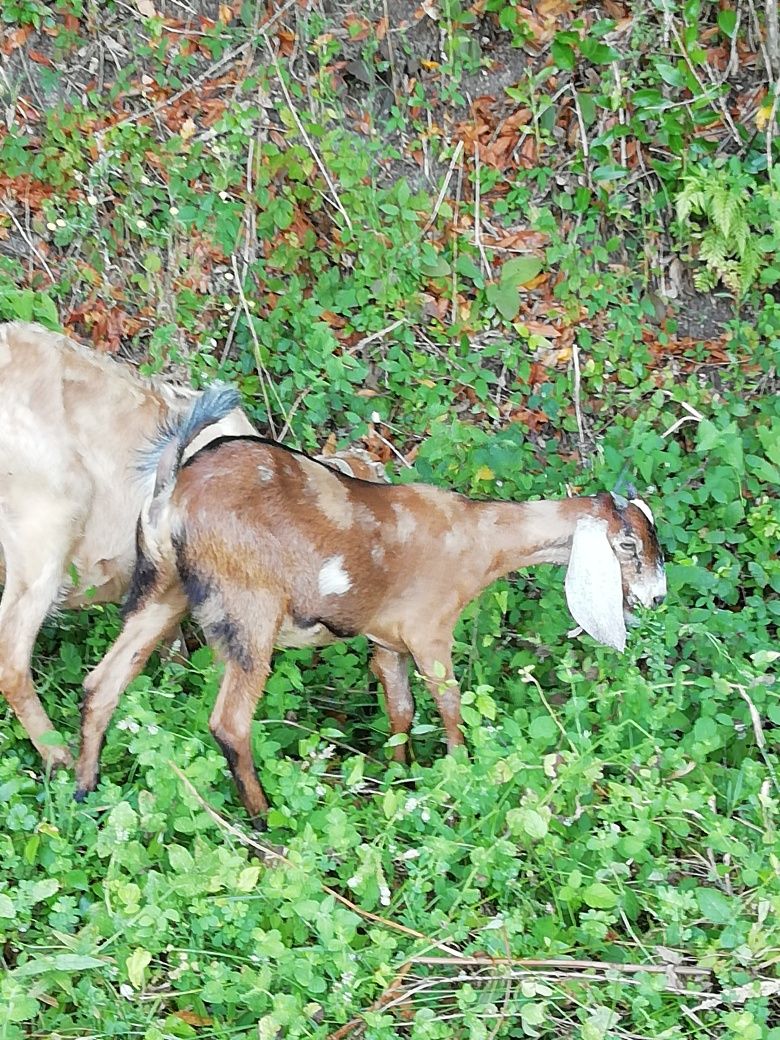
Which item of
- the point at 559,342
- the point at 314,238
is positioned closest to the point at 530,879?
the point at 559,342

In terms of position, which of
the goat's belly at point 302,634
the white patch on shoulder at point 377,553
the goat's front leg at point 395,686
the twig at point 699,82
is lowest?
the goat's front leg at point 395,686

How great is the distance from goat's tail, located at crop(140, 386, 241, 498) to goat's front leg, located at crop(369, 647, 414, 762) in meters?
1.15

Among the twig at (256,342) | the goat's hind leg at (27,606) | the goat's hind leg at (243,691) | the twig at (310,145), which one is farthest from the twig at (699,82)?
the goat's hind leg at (27,606)

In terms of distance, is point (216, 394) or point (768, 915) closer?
point (768, 915)

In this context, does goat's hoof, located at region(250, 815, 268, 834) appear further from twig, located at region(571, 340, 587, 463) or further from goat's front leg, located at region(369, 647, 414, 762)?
twig, located at region(571, 340, 587, 463)

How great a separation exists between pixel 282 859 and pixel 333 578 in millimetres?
1037

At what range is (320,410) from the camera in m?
5.18

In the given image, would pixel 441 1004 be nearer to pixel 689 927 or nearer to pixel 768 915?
pixel 689 927

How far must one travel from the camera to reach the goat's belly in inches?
152

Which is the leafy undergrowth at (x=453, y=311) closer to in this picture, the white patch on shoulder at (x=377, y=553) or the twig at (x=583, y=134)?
the twig at (x=583, y=134)

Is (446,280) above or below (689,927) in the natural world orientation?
above

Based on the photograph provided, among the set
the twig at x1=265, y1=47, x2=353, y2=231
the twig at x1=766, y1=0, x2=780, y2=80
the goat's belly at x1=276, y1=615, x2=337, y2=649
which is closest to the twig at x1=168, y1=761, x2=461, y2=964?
the goat's belly at x1=276, y1=615, x2=337, y2=649

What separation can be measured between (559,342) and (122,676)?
111 inches

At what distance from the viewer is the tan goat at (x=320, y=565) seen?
366 centimetres
